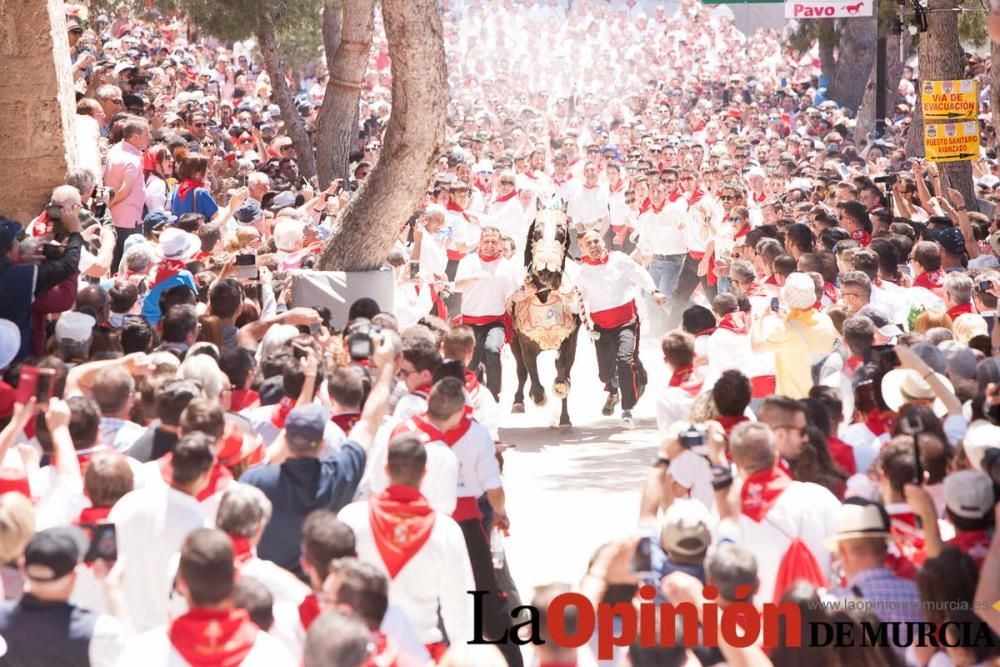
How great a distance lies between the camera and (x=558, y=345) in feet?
41.9

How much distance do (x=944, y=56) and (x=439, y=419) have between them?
11.3 metres

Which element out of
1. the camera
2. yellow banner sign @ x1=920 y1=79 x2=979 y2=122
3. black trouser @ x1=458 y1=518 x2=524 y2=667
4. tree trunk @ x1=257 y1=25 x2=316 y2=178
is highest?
tree trunk @ x1=257 y1=25 x2=316 y2=178

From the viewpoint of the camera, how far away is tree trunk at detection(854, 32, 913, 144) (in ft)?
83.5

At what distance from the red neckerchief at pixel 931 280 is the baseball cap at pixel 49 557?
24.7 ft

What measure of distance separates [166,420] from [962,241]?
7.30 metres

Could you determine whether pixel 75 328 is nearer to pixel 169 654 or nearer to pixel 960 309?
pixel 169 654

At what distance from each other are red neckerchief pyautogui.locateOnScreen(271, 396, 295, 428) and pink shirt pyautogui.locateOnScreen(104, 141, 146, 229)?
17.8 feet

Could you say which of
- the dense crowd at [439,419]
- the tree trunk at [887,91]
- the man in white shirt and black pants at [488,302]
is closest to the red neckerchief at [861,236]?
the dense crowd at [439,419]

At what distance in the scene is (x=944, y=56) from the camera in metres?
16.6

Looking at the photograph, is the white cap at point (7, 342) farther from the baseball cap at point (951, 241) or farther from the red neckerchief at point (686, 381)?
the baseball cap at point (951, 241)

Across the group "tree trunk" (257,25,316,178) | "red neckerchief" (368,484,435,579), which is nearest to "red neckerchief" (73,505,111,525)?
"red neckerchief" (368,484,435,579)

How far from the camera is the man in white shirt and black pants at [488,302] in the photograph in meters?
12.9

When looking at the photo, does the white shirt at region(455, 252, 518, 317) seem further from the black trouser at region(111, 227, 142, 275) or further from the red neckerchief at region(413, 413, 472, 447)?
the red neckerchief at region(413, 413, 472, 447)

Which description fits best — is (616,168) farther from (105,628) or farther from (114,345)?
(105,628)
